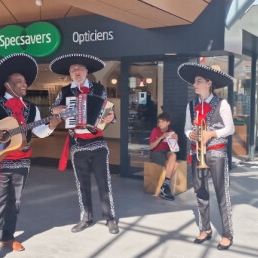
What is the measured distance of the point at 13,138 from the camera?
4105 millimetres

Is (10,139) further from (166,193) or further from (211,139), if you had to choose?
(166,193)

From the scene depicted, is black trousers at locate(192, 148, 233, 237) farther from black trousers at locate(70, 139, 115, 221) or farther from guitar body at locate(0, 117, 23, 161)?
guitar body at locate(0, 117, 23, 161)

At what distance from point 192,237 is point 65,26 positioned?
4.69 meters

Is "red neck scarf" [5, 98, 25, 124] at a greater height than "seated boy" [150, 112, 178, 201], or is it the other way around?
"red neck scarf" [5, 98, 25, 124]

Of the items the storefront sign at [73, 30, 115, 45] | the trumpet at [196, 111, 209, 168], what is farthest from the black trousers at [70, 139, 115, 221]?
the storefront sign at [73, 30, 115, 45]

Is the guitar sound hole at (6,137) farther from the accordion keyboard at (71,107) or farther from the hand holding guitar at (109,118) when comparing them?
the hand holding guitar at (109,118)

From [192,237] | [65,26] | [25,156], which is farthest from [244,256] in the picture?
[65,26]

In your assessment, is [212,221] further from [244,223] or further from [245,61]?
[245,61]

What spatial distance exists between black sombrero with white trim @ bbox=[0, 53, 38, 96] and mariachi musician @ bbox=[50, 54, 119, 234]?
459 millimetres

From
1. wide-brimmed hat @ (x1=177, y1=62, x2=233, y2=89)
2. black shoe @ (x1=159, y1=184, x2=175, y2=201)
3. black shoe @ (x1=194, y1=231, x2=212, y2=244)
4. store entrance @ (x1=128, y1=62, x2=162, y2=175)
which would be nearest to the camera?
wide-brimmed hat @ (x1=177, y1=62, x2=233, y2=89)

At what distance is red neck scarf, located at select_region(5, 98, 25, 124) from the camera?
4188mm

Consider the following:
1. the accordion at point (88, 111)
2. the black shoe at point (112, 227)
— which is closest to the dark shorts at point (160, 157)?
the black shoe at point (112, 227)

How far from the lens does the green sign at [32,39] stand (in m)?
7.86

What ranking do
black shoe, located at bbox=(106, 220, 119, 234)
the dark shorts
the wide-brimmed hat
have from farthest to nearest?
the dark shorts
black shoe, located at bbox=(106, 220, 119, 234)
the wide-brimmed hat
